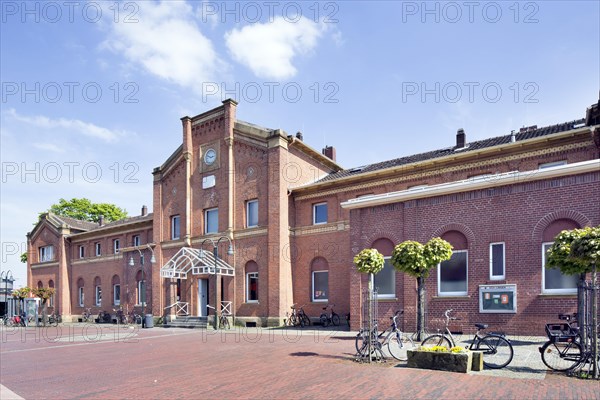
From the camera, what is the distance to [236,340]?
734 inches

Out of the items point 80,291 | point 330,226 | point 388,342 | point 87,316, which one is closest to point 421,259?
point 388,342

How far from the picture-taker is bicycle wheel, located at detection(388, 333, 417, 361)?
493 inches

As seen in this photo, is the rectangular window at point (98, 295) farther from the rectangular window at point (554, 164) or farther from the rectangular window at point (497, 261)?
the rectangular window at point (554, 164)

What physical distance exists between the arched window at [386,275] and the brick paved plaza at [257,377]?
441cm

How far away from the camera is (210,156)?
97.8 feet

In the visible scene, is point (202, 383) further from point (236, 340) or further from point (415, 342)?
point (236, 340)

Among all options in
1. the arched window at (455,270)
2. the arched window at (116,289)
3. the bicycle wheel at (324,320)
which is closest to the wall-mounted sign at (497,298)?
the arched window at (455,270)

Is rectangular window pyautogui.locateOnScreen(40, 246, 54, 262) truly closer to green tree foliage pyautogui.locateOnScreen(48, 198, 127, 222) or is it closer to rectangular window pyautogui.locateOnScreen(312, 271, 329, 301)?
green tree foliage pyautogui.locateOnScreen(48, 198, 127, 222)

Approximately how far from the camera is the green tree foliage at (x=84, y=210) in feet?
183

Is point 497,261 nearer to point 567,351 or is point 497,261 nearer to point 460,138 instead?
point 567,351

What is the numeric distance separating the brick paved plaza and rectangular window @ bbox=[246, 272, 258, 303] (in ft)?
36.4

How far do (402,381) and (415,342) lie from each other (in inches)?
220

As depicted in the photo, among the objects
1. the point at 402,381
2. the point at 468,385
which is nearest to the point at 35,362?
the point at 402,381

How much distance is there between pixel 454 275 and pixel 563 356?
749 centimetres
